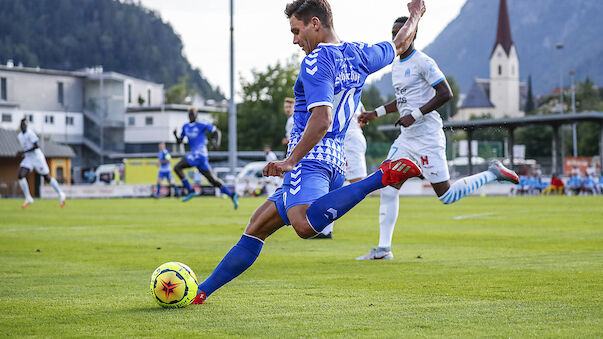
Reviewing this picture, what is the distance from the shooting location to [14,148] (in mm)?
51875

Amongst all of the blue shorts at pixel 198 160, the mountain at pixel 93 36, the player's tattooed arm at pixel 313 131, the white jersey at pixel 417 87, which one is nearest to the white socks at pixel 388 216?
the white jersey at pixel 417 87

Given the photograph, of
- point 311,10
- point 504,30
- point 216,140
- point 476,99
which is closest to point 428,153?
point 311,10

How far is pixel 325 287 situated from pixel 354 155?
5923 mm

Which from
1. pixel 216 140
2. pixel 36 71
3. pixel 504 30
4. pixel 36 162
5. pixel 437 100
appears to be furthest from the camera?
pixel 504 30

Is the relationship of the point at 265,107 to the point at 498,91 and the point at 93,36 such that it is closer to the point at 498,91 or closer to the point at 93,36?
the point at 93,36

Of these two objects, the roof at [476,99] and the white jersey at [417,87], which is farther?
the roof at [476,99]

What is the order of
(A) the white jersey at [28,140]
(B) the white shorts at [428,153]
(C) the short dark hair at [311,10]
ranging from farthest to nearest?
(A) the white jersey at [28,140] < (B) the white shorts at [428,153] < (C) the short dark hair at [311,10]

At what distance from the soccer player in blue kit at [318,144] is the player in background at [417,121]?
9.27 feet

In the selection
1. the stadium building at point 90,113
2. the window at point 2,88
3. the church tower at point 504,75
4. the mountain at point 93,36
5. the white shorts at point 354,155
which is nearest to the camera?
the white shorts at point 354,155

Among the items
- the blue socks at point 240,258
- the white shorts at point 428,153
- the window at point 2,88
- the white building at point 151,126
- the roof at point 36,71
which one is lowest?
the blue socks at point 240,258

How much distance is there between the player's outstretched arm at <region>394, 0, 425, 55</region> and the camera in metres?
6.19

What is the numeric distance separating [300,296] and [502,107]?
197338 millimetres

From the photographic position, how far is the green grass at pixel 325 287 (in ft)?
16.2

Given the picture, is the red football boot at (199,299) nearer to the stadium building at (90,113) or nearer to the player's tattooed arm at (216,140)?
the player's tattooed arm at (216,140)
